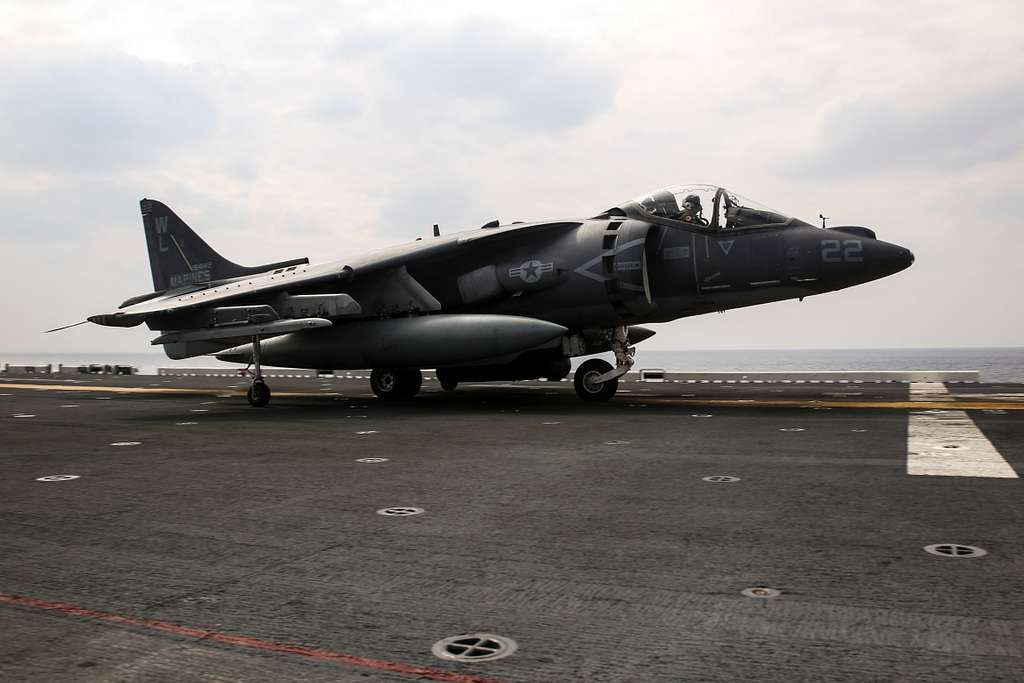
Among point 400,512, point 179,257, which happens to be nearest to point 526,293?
point 400,512

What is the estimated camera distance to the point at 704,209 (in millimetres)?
16031

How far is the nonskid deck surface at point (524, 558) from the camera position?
11.2 feet

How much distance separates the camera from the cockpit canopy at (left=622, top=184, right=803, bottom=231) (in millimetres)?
15727

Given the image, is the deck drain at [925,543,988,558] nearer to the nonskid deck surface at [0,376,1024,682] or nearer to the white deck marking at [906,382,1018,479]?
the nonskid deck surface at [0,376,1024,682]

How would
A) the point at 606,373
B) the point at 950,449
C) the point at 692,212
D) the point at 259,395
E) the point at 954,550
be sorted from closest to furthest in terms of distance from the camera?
1. the point at 954,550
2. the point at 950,449
3. the point at 692,212
4. the point at 606,373
5. the point at 259,395

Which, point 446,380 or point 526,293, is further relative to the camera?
point 446,380

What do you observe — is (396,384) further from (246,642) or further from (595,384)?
(246,642)

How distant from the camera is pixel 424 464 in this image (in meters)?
8.93

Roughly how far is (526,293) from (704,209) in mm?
4126

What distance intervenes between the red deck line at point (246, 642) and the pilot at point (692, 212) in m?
13.9

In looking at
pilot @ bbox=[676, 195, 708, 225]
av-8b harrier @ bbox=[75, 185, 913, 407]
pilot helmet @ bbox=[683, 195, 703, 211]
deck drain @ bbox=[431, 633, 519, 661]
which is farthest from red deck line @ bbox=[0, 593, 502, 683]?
pilot helmet @ bbox=[683, 195, 703, 211]

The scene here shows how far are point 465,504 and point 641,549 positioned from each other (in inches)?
77.8

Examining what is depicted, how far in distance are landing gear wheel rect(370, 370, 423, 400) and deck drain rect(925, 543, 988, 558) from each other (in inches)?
619

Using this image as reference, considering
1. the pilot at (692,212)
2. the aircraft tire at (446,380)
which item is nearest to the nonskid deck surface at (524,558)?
the pilot at (692,212)
